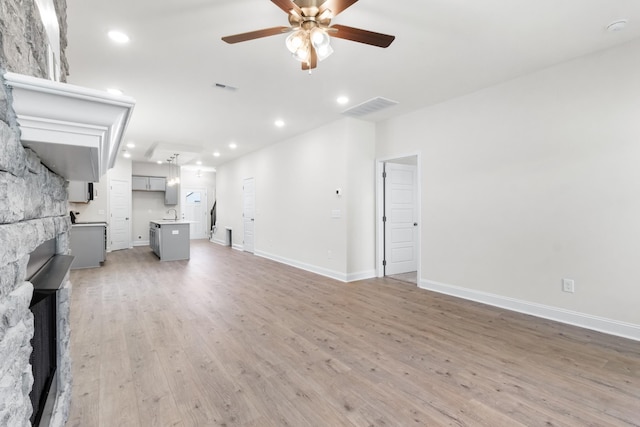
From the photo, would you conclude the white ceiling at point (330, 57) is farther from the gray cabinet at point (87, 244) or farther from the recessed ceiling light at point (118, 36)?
the gray cabinet at point (87, 244)

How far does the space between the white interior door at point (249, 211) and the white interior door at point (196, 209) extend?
3.86 meters

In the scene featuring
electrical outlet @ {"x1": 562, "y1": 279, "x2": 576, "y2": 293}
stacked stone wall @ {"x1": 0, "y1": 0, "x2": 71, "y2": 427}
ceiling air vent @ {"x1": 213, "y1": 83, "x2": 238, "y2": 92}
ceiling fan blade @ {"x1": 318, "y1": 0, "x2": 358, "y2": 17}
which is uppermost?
ceiling air vent @ {"x1": 213, "y1": 83, "x2": 238, "y2": 92}

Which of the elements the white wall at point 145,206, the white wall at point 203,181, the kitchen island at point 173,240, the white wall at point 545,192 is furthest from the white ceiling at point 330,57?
the white wall at point 203,181

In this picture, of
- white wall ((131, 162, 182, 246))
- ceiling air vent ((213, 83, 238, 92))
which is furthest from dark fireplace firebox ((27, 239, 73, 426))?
white wall ((131, 162, 182, 246))

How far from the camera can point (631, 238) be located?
2.87 m

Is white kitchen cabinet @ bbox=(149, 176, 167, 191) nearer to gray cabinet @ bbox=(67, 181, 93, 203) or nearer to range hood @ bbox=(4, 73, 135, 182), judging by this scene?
gray cabinet @ bbox=(67, 181, 93, 203)

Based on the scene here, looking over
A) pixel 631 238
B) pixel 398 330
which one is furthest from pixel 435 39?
pixel 398 330

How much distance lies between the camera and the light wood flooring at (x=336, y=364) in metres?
1.83

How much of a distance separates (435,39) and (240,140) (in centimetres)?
491

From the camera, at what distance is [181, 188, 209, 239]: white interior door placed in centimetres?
1145

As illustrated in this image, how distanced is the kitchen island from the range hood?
21.3ft

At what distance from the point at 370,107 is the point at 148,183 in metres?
8.29

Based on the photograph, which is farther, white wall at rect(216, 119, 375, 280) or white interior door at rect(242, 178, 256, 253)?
white interior door at rect(242, 178, 256, 253)

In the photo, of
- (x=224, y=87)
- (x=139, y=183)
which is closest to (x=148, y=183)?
(x=139, y=183)
